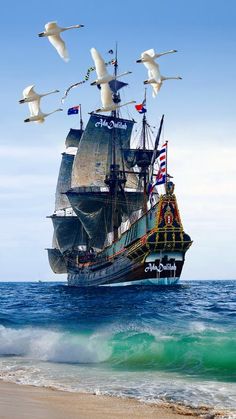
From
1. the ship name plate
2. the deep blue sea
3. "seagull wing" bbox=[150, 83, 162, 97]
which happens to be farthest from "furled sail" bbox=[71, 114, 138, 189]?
the deep blue sea

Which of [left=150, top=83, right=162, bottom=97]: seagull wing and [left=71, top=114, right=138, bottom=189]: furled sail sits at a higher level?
[left=71, top=114, right=138, bottom=189]: furled sail

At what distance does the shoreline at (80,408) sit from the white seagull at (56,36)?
16.2 metres

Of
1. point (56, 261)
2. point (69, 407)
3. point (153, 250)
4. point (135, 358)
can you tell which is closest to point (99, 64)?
point (135, 358)

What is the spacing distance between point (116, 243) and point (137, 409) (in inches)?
2960

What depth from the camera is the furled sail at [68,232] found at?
10131 centimetres

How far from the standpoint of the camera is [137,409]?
10.3 m

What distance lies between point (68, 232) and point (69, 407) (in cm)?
9281

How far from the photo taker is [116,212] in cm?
8950

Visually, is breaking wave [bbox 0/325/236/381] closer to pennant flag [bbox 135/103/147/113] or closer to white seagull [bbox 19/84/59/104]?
white seagull [bbox 19/84/59/104]

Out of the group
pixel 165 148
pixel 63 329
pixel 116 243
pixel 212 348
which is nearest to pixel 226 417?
pixel 212 348

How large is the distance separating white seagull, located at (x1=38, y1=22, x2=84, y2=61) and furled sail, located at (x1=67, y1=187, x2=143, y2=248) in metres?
63.7

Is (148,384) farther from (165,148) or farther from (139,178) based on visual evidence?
(139,178)

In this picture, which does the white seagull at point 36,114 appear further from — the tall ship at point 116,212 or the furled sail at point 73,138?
the furled sail at point 73,138

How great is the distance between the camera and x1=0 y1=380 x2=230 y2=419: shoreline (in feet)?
31.3
